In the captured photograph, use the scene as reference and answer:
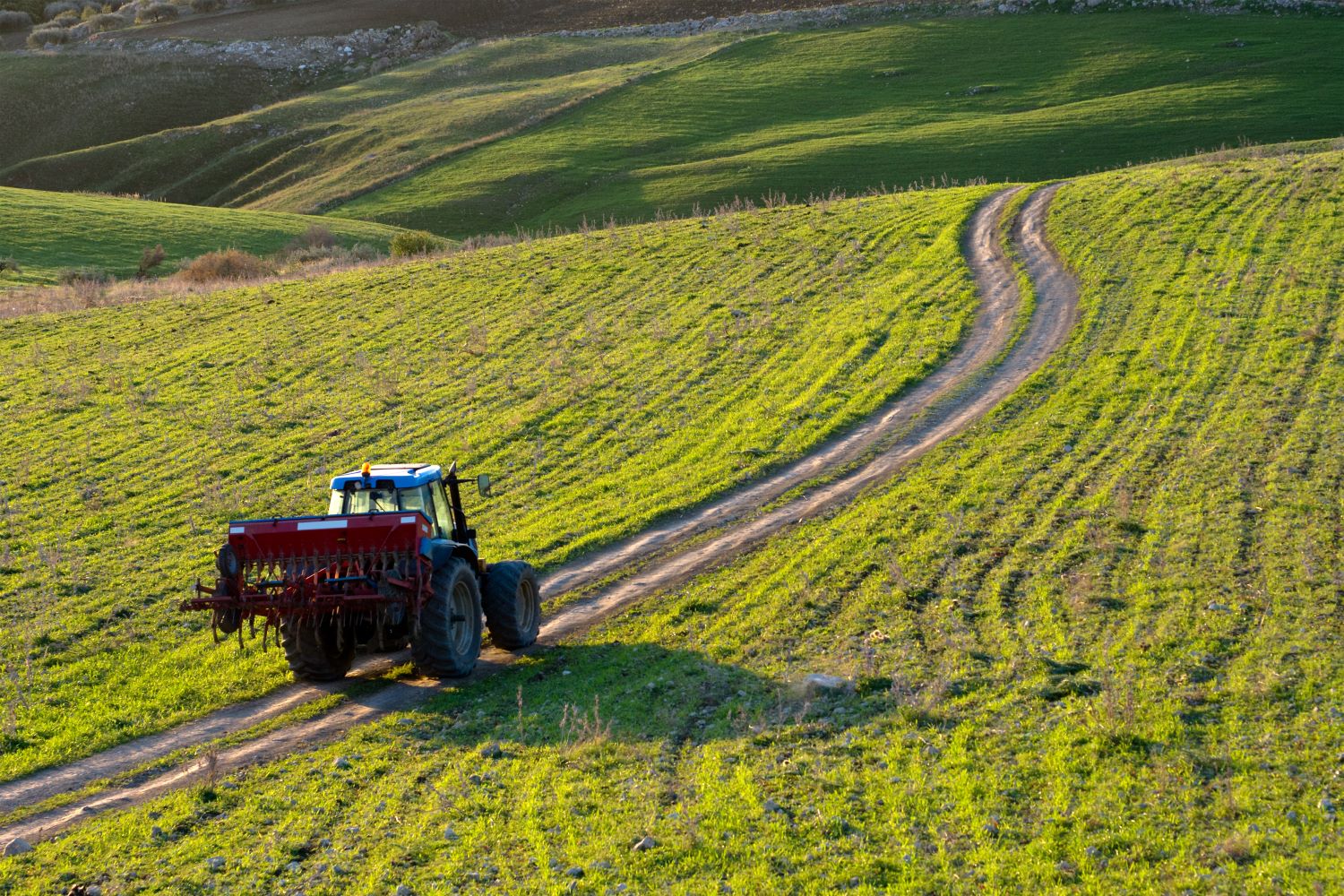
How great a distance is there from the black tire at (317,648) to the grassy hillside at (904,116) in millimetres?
51953

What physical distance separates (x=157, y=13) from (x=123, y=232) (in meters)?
83.2

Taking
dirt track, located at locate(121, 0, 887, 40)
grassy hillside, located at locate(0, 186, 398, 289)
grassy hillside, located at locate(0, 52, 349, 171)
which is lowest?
grassy hillside, located at locate(0, 186, 398, 289)

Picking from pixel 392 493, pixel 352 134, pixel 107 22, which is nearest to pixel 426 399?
pixel 392 493

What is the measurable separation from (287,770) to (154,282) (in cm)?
4513

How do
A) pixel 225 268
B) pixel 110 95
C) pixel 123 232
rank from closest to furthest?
pixel 225 268 < pixel 123 232 < pixel 110 95

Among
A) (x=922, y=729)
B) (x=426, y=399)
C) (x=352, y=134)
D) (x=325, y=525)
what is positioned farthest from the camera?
(x=352, y=134)

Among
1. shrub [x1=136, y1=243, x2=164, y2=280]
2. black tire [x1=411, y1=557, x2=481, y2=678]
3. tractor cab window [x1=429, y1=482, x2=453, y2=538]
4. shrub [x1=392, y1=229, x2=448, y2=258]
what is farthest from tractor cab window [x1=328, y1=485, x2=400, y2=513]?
shrub [x1=136, y1=243, x2=164, y2=280]

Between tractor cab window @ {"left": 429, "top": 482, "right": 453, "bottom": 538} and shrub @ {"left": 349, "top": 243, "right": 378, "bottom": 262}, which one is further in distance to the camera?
shrub @ {"left": 349, "top": 243, "right": 378, "bottom": 262}

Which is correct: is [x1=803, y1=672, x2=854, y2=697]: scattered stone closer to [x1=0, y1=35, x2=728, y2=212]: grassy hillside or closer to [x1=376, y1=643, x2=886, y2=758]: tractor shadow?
[x1=376, y1=643, x2=886, y2=758]: tractor shadow

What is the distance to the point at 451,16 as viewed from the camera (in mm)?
132500

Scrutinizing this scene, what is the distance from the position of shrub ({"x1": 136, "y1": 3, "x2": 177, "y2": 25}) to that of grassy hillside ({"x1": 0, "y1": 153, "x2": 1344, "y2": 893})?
5247 inches

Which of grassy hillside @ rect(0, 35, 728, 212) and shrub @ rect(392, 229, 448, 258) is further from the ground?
grassy hillside @ rect(0, 35, 728, 212)

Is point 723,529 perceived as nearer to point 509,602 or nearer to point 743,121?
point 509,602

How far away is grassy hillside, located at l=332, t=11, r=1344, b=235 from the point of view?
6881cm
